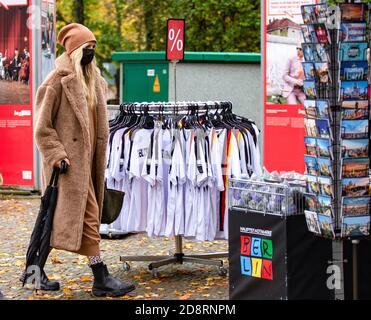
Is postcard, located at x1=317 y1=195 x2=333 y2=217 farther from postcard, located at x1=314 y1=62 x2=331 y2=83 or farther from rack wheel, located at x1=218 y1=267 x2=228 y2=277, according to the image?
rack wheel, located at x1=218 y1=267 x2=228 y2=277

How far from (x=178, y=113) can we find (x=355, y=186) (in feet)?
8.19

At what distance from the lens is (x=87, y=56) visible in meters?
7.23

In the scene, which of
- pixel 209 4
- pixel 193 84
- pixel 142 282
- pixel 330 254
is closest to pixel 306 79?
pixel 330 254

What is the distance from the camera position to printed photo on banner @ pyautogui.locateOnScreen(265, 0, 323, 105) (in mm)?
11844

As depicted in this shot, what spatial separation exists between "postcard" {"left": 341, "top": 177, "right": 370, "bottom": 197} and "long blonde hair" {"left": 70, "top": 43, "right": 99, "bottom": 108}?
7.79ft

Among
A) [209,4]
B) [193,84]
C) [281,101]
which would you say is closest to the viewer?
[281,101]

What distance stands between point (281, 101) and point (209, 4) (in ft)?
28.9

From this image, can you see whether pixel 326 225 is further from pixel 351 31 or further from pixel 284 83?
pixel 284 83

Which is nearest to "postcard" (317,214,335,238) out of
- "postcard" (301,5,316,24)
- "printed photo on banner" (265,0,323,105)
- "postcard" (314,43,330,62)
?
"postcard" (314,43,330,62)

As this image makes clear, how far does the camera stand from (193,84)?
15336 millimetres

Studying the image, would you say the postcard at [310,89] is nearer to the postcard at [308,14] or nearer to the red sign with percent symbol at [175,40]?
the postcard at [308,14]

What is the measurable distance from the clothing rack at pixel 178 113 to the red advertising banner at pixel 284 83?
392 centimetres

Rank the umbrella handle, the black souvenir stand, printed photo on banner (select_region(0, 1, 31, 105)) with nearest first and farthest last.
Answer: the black souvenir stand, the umbrella handle, printed photo on banner (select_region(0, 1, 31, 105))
